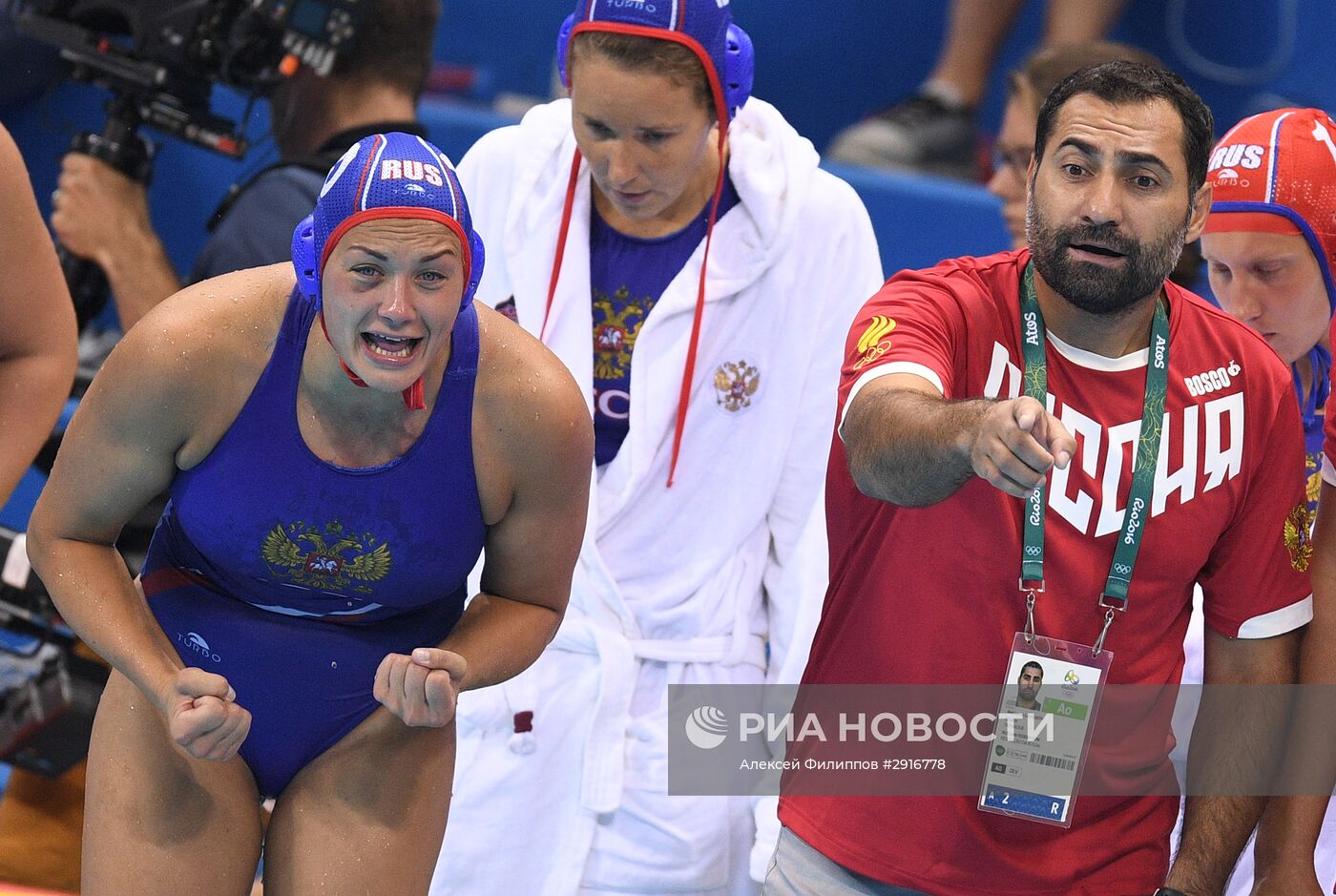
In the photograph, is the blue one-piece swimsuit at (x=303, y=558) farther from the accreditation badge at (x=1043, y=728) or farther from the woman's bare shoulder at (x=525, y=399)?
the accreditation badge at (x=1043, y=728)

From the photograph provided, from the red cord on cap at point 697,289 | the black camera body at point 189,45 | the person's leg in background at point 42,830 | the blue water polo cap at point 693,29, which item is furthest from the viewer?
the black camera body at point 189,45

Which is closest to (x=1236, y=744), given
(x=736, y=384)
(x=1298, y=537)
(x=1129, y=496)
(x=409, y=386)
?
(x=1298, y=537)

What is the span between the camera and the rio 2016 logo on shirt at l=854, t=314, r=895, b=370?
2000mm

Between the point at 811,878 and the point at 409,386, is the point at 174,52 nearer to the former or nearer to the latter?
the point at 409,386

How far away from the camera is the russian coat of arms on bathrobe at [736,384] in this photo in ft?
9.18

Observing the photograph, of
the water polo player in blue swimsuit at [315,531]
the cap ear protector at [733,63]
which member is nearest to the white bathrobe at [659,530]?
the cap ear protector at [733,63]

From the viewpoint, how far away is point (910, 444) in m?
1.83

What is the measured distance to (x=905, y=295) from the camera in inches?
83.1

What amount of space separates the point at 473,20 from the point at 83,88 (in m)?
1.12

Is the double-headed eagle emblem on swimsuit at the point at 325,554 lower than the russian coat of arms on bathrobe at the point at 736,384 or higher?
lower

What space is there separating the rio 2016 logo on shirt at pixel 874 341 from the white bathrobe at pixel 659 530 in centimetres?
74

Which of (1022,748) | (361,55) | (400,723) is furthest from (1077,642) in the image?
(361,55)

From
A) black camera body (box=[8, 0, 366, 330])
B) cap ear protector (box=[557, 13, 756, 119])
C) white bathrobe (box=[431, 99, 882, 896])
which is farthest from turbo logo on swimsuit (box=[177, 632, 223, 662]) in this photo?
black camera body (box=[8, 0, 366, 330])

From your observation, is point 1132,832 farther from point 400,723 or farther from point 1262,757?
point 400,723
